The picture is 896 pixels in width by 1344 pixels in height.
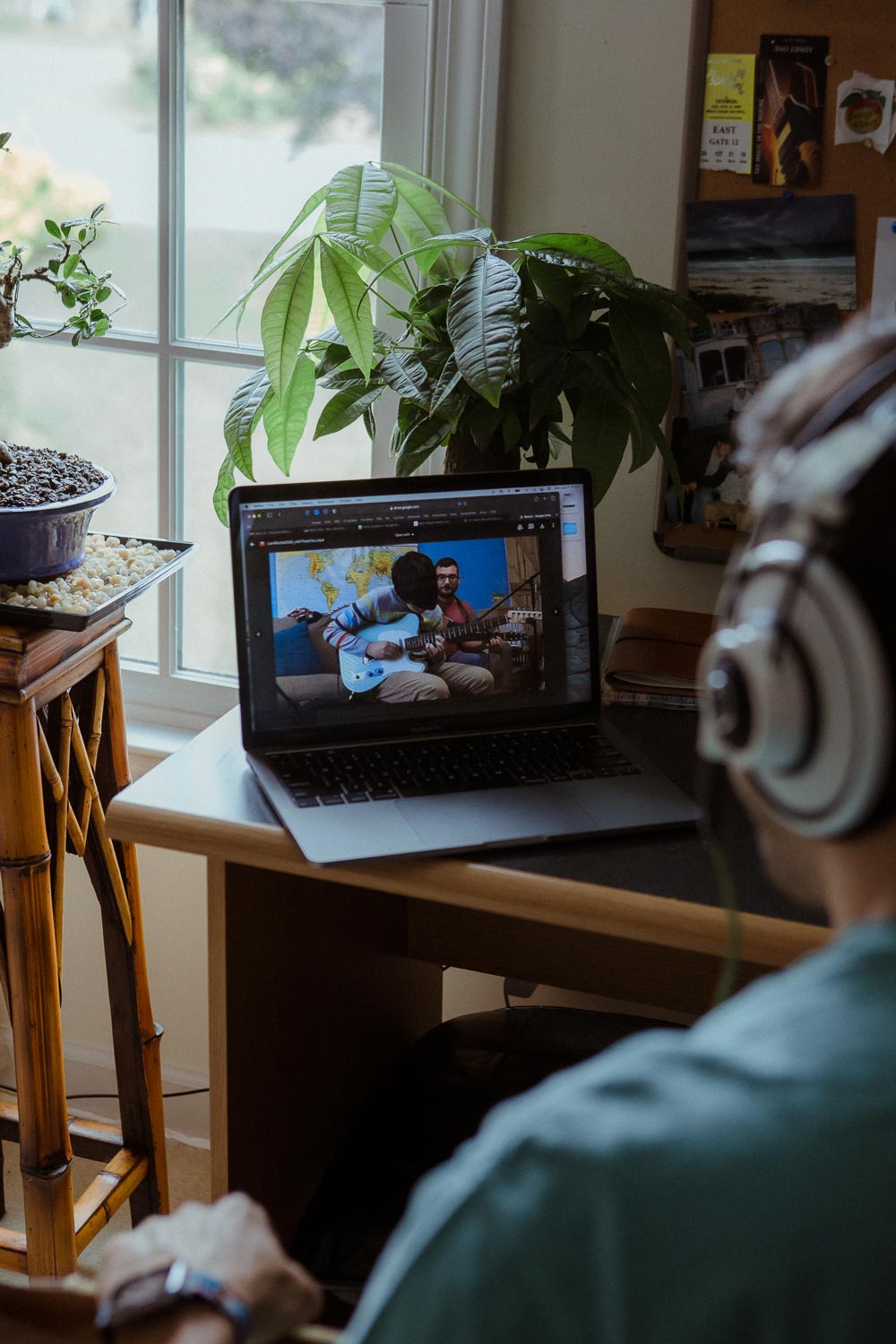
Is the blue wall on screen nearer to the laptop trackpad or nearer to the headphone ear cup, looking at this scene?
the laptop trackpad

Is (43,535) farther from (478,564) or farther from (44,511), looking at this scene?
(478,564)

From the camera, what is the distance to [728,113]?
1.47 metres

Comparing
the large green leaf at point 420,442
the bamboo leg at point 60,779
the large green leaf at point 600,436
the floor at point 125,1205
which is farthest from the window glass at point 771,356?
the floor at point 125,1205

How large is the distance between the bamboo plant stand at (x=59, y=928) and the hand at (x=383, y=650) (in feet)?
1.10

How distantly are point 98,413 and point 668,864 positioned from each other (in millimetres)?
1160

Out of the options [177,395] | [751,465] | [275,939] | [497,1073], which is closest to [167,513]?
[177,395]

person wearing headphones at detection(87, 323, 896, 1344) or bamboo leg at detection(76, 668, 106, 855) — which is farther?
bamboo leg at detection(76, 668, 106, 855)

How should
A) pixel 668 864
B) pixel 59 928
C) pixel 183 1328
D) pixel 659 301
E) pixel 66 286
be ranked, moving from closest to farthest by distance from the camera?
pixel 183 1328
pixel 668 864
pixel 659 301
pixel 66 286
pixel 59 928

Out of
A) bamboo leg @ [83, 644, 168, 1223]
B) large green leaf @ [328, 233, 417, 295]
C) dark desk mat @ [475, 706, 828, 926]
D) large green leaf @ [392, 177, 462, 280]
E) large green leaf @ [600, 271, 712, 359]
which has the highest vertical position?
large green leaf @ [392, 177, 462, 280]

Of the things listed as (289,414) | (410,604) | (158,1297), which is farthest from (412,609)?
(158,1297)

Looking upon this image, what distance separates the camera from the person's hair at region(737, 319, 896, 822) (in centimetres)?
47

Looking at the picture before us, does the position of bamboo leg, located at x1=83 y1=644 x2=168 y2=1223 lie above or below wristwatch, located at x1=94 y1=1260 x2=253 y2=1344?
below

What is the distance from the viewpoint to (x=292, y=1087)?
1391 millimetres

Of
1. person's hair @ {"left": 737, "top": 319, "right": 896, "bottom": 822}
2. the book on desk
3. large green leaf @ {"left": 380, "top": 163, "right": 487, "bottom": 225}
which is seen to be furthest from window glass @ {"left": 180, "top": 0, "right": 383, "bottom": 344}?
person's hair @ {"left": 737, "top": 319, "right": 896, "bottom": 822}
